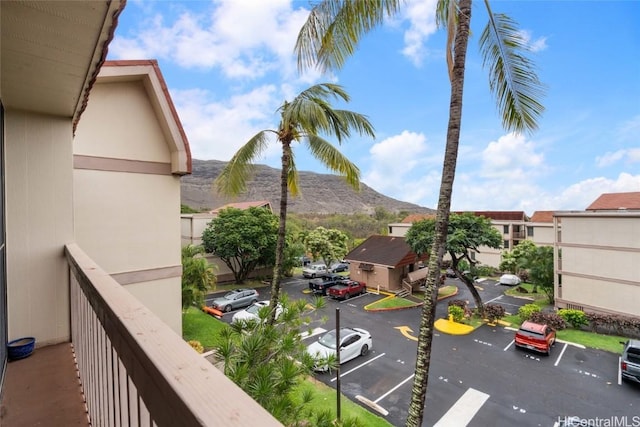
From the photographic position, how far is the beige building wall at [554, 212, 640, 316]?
1471 centimetres

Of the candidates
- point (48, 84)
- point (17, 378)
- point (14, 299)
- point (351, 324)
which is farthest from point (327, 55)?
point (351, 324)

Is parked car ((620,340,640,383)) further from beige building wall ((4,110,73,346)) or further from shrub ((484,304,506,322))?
beige building wall ((4,110,73,346))

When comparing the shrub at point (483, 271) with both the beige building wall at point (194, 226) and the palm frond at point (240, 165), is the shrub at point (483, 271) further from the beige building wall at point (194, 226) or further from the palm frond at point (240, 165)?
the beige building wall at point (194, 226)

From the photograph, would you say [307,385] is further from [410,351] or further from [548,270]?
[548,270]

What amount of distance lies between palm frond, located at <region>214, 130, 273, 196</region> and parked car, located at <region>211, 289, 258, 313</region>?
9.85 meters

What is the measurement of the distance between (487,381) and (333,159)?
28.7 ft

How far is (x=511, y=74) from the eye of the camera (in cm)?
618

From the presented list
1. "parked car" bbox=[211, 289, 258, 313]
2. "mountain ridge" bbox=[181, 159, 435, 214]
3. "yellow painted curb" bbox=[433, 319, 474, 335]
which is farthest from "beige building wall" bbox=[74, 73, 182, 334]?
"mountain ridge" bbox=[181, 159, 435, 214]

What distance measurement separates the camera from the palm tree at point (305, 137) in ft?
26.3

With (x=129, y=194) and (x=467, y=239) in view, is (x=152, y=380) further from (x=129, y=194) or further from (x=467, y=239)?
(x=467, y=239)

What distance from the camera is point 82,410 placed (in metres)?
2.17

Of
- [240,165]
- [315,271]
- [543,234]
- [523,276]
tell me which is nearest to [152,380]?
[240,165]

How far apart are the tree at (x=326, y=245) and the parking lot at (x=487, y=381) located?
11856 millimetres

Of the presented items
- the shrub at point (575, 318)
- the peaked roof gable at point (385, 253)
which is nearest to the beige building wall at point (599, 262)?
the shrub at point (575, 318)
